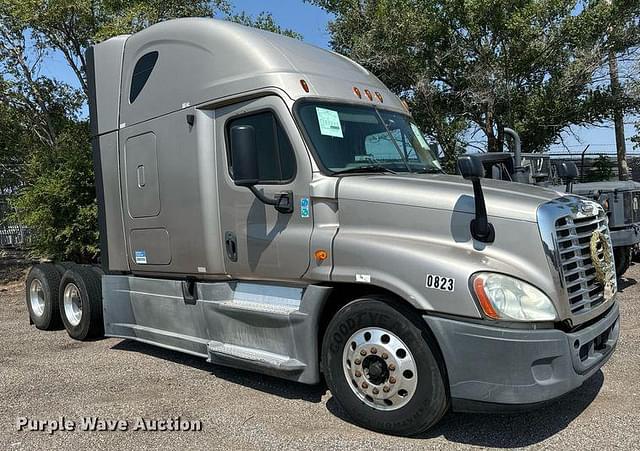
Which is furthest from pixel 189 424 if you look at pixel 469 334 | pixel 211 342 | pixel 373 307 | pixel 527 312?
pixel 527 312

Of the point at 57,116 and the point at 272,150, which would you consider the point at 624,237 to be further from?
the point at 57,116

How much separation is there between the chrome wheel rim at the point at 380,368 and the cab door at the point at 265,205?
0.77 metres

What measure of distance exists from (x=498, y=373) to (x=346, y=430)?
3.98ft

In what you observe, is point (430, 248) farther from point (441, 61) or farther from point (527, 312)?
point (441, 61)

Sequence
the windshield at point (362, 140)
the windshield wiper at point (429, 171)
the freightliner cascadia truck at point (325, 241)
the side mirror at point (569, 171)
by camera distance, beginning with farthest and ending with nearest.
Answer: the side mirror at point (569, 171) < the windshield wiper at point (429, 171) < the windshield at point (362, 140) < the freightliner cascadia truck at point (325, 241)

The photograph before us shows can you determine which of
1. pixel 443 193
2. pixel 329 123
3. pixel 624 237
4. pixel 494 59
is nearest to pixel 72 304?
pixel 329 123

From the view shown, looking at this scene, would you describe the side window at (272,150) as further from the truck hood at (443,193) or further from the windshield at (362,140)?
the truck hood at (443,193)

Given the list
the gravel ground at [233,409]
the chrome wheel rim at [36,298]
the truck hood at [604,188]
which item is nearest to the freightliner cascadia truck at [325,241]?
the gravel ground at [233,409]

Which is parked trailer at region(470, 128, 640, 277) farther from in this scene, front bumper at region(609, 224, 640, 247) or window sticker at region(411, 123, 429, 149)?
window sticker at region(411, 123, 429, 149)

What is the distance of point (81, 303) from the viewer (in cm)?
718

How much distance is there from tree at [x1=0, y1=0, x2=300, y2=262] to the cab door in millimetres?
5685

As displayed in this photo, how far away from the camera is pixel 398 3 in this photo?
13.3 metres

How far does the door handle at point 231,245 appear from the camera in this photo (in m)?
5.13

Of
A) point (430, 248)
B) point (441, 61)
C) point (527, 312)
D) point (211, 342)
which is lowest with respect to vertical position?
point (211, 342)
